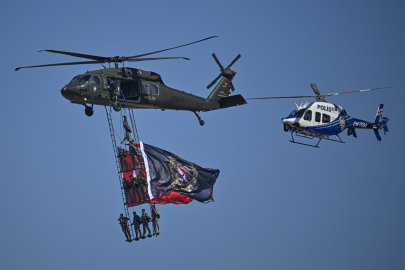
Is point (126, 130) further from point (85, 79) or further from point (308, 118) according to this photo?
point (308, 118)

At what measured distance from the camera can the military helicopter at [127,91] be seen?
121 feet

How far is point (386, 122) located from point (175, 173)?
19.3 m

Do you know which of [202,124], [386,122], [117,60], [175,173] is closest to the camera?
[117,60]

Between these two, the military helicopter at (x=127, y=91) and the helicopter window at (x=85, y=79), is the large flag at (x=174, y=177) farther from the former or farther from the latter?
the helicopter window at (x=85, y=79)

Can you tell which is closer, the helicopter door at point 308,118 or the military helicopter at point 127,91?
the military helicopter at point 127,91

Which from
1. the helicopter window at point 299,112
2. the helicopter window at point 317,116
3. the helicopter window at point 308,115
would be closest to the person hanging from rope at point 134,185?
the helicopter window at point 299,112

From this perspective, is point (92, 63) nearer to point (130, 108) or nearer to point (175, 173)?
point (130, 108)

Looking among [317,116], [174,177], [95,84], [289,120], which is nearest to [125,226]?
[174,177]

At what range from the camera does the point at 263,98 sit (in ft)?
154

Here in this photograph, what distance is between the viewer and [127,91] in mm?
39969

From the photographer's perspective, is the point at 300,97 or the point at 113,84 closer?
the point at 113,84

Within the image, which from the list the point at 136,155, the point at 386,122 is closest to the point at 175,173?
the point at 136,155

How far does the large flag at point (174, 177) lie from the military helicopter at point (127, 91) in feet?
9.87

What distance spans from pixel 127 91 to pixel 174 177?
20.6 ft
